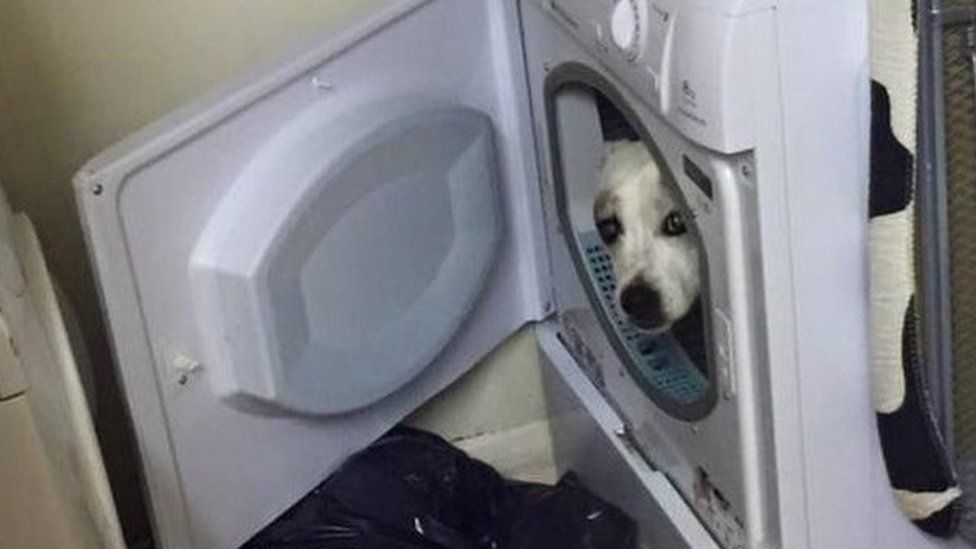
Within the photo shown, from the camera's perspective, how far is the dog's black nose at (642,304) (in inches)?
56.6

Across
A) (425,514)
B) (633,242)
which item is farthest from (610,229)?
(425,514)

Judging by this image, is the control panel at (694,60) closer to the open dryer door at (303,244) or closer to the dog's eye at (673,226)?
the dog's eye at (673,226)

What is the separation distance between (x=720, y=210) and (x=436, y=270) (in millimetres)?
561

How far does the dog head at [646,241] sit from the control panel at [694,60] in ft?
0.52

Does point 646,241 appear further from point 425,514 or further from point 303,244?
point 425,514

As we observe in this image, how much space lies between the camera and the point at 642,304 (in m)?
1.45

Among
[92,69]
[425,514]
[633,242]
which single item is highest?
[92,69]

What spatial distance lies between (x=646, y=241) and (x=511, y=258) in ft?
1.22

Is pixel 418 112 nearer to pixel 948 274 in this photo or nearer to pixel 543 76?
pixel 543 76

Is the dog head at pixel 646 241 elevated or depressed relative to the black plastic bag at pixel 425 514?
elevated

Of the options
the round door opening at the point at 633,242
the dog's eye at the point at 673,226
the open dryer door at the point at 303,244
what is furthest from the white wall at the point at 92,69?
the dog's eye at the point at 673,226

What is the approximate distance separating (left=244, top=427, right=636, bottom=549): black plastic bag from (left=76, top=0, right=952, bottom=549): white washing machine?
3 cm

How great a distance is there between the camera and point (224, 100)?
1.52 m

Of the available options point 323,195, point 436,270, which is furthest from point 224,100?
point 436,270
